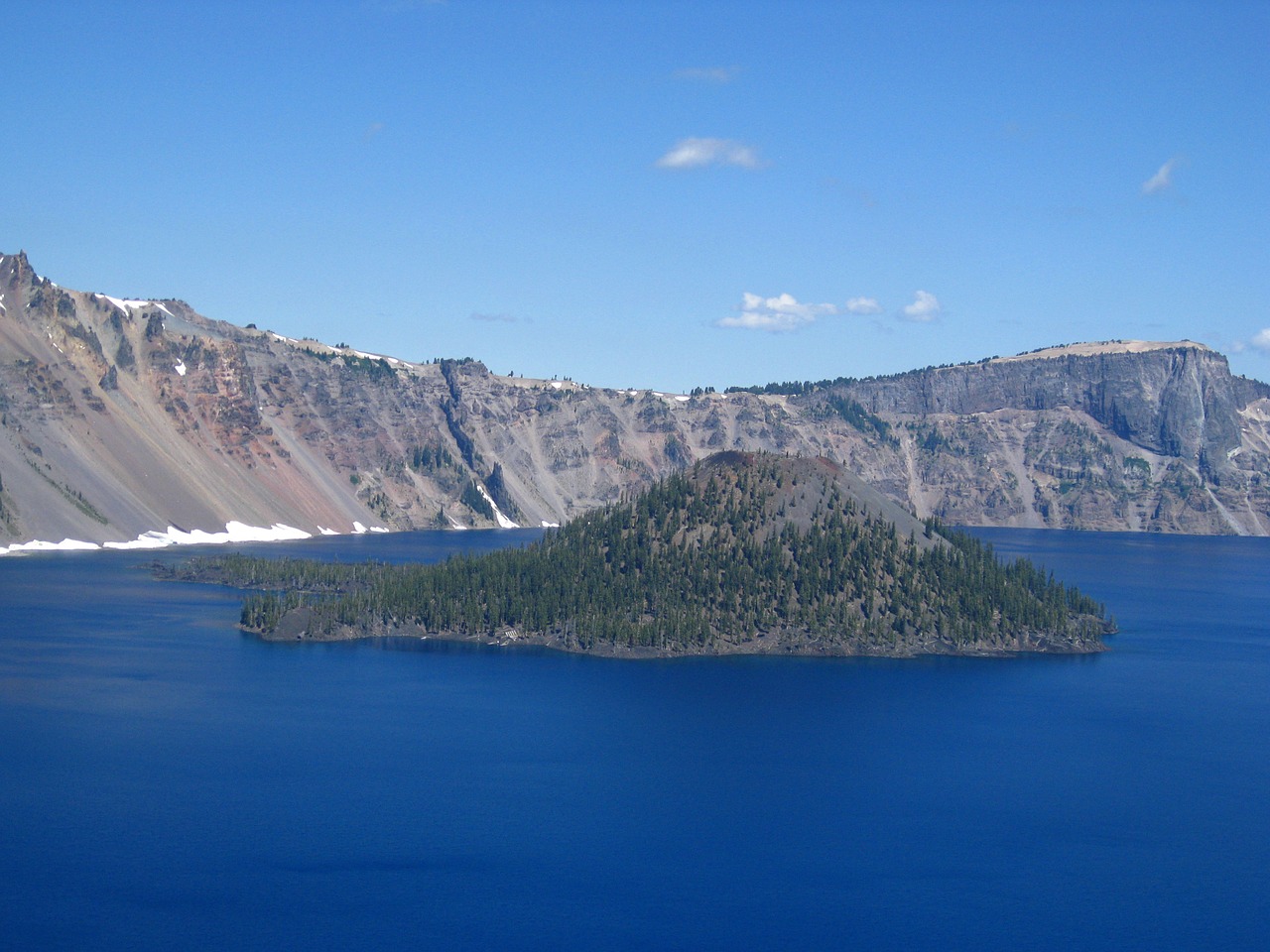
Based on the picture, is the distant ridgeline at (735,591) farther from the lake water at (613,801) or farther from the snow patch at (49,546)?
the snow patch at (49,546)

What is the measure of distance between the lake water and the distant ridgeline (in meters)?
5.47

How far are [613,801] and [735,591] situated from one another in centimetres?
5229

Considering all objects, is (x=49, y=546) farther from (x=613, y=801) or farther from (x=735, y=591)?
(x=613, y=801)

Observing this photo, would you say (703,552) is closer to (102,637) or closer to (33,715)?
(102,637)

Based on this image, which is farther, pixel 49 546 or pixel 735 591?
pixel 49 546

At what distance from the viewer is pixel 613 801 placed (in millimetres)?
69125

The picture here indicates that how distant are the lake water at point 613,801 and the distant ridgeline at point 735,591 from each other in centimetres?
547

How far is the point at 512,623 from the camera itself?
11988cm

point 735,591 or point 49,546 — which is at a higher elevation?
point 49,546

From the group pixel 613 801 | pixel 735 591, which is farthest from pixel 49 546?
pixel 613 801

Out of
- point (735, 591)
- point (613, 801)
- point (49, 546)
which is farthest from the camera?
point (49, 546)

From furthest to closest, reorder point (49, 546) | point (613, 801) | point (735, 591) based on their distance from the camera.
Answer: point (49, 546) → point (735, 591) → point (613, 801)

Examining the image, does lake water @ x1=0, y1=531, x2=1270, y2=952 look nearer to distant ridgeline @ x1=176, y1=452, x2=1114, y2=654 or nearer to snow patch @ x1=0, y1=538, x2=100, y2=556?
distant ridgeline @ x1=176, y1=452, x2=1114, y2=654

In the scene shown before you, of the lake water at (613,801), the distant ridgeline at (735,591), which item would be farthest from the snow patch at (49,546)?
the lake water at (613,801)
